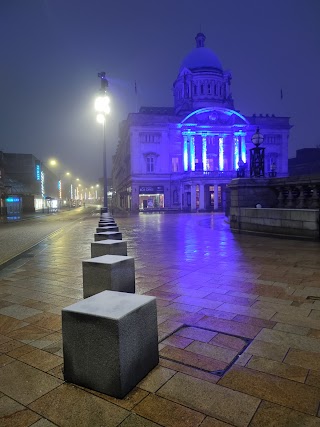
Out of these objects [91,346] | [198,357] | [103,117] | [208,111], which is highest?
[208,111]

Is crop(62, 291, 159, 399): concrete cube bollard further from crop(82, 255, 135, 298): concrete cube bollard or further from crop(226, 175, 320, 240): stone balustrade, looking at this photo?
crop(226, 175, 320, 240): stone balustrade

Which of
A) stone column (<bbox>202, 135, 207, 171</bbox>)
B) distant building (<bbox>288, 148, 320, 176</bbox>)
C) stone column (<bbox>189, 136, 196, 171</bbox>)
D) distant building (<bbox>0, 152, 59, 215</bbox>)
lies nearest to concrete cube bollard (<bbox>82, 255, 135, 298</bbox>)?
distant building (<bbox>0, 152, 59, 215</bbox>)

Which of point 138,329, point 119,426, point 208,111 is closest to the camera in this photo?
point 119,426

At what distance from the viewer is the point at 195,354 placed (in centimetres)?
361

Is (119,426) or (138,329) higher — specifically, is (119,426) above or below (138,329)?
below

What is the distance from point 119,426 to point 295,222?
12286mm

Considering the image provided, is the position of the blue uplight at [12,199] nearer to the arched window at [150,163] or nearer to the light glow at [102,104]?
the arched window at [150,163]

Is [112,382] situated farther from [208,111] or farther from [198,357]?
[208,111]

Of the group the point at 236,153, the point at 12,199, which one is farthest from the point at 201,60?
the point at 12,199

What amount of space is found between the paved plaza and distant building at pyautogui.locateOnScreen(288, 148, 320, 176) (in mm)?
79883

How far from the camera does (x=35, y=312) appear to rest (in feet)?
16.7

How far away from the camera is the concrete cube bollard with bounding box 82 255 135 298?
5.04 m

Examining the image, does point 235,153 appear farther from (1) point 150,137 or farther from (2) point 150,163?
(1) point 150,137

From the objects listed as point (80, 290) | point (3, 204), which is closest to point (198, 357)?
point (80, 290)
